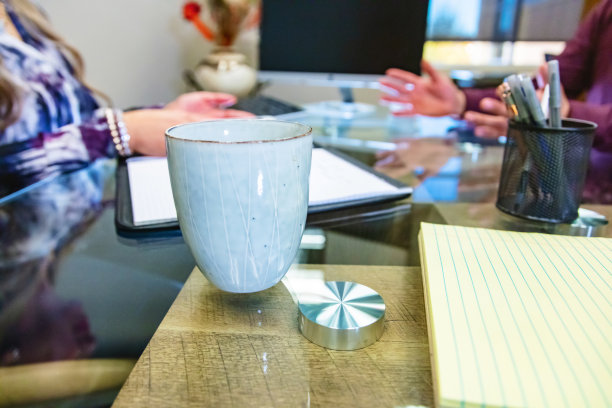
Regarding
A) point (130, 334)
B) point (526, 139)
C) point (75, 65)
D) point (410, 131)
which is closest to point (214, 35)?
point (75, 65)

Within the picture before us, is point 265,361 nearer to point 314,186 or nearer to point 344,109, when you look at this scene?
point 314,186

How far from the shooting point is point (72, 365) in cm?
24

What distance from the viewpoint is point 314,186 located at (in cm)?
49

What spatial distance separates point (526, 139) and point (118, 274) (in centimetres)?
39

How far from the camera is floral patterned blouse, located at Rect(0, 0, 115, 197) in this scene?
1.90 feet

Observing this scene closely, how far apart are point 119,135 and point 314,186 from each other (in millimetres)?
369

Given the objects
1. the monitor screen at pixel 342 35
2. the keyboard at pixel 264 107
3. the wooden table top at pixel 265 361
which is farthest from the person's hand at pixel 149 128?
the monitor screen at pixel 342 35

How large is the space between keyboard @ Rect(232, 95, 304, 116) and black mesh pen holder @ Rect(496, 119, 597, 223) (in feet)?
2.18

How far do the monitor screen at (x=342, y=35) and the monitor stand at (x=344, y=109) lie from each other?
0.08m

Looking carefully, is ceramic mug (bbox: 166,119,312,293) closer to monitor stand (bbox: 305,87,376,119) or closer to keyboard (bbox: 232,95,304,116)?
keyboard (bbox: 232,95,304,116)

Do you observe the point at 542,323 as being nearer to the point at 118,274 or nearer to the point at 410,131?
the point at 118,274

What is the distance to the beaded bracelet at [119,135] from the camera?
2.22 feet

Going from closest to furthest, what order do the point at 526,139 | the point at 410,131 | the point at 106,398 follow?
1. the point at 106,398
2. the point at 526,139
3. the point at 410,131

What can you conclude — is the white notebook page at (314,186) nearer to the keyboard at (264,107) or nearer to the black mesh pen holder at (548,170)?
the black mesh pen holder at (548,170)
